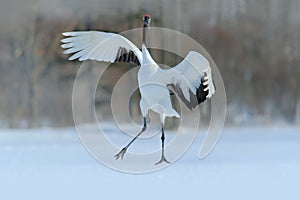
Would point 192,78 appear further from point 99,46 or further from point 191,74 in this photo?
point 99,46

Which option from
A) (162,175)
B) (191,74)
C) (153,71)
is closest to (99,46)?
(153,71)

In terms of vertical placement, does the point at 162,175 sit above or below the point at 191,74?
below

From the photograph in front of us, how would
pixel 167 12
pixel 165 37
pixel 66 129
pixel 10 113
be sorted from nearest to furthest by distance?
pixel 165 37, pixel 167 12, pixel 66 129, pixel 10 113

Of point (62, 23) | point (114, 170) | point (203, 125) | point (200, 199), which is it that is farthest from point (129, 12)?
point (200, 199)

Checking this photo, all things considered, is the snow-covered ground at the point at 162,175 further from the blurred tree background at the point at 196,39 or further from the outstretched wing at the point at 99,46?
the blurred tree background at the point at 196,39

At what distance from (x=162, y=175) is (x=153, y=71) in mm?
1111

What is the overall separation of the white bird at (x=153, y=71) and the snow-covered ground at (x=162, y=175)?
19.2 inches

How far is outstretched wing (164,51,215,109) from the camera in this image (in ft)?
A: 8.30

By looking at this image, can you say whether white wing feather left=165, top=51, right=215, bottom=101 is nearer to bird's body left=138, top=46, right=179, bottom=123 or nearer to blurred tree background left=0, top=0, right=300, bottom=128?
bird's body left=138, top=46, right=179, bottom=123

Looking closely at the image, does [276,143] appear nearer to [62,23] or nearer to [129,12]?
[129,12]

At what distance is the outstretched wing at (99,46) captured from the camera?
2.67m

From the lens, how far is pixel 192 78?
2.59m

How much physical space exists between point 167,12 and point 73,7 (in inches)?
47.2

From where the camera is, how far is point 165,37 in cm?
505
